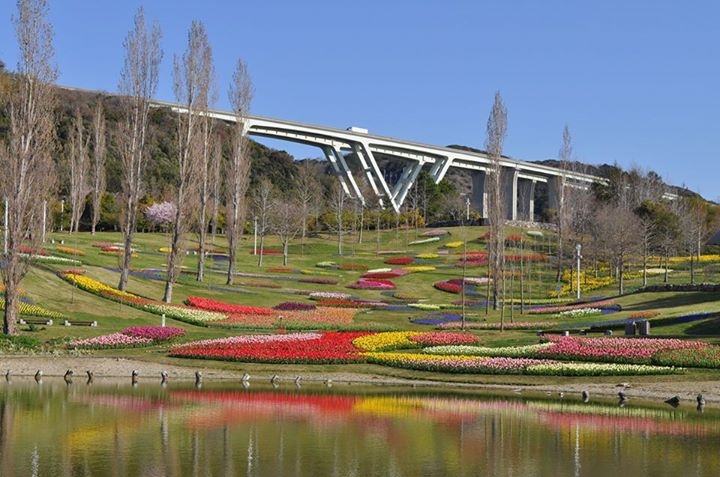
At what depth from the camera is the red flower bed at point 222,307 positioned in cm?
5456

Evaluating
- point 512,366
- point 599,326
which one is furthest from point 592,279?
point 512,366

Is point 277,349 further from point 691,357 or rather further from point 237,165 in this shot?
point 237,165

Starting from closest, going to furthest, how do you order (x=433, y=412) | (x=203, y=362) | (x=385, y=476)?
(x=385, y=476) < (x=433, y=412) < (x=203, y=362)

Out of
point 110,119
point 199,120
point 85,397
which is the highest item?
point 110,119

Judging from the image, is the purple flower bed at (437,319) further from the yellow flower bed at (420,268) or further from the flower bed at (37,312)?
the yellow flower bed at (420,268)

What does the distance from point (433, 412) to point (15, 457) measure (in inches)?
495

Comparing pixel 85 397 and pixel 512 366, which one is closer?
pixel 85 397

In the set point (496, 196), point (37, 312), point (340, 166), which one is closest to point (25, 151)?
point (37, 312)

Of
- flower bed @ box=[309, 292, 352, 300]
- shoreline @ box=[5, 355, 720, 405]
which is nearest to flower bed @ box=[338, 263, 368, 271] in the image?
flower bed @ box=[309, 292, 352, 300]

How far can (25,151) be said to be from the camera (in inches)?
1692

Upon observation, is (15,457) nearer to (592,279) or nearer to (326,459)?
(326,459)

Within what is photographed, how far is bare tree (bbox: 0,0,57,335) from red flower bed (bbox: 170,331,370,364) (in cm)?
839

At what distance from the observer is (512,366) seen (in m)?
35.8

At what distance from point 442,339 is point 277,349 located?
25.6 feet
